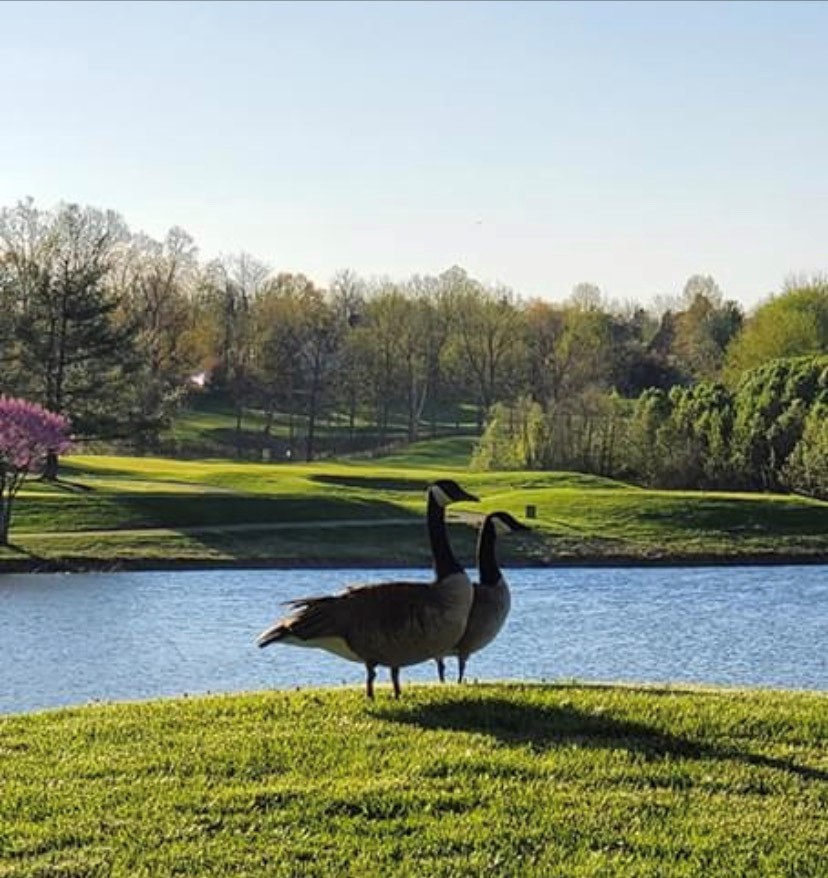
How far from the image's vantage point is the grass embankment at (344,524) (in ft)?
118

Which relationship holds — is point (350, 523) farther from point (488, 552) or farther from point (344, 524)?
point (488, 552)

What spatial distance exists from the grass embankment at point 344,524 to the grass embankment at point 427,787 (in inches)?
1036

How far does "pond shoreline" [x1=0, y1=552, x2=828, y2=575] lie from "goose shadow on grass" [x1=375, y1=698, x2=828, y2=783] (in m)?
26.0

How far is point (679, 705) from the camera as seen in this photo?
8.46m

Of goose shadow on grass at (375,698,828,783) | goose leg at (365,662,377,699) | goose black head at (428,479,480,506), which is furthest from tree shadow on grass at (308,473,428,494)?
goose shadow on grass at (375,698,828,783)

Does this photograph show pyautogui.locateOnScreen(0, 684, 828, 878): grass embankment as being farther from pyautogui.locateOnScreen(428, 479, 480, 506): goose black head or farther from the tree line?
the tree line

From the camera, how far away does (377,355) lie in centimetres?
7850

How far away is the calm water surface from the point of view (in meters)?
18.0

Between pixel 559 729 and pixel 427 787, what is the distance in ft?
4.58

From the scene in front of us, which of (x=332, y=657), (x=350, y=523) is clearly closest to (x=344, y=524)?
(x=350, y=523)

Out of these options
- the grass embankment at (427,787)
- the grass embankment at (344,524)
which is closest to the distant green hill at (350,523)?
the grass embankment at (344,524)

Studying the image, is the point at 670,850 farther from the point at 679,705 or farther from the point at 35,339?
the point at 35,339

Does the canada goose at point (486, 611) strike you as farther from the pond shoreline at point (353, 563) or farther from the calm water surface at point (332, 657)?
the pond shoreline at point (353, 563)

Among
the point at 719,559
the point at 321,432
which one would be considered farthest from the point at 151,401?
the point at 321,432
